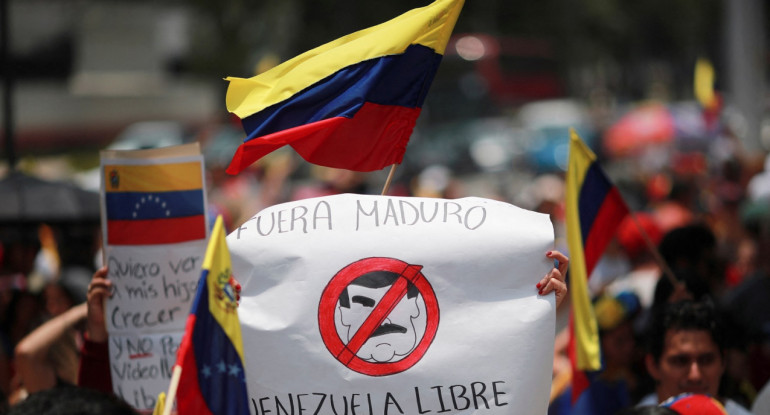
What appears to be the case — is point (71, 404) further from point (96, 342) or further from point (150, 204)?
point (150, 204)

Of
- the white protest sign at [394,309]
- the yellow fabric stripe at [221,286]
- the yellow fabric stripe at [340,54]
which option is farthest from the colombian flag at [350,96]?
the yellow fabric stripe at [221,286]

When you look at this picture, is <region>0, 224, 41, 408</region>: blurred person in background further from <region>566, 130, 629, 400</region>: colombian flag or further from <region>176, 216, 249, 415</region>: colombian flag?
<region>566, 130, 629, 400</region>: colombian flag

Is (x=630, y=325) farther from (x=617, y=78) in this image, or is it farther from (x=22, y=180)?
(x=617, y=78)

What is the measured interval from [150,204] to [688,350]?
2188 millimetres

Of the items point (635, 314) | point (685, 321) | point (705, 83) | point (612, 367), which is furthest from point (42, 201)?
point (705, 83)

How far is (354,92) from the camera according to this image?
181 inches

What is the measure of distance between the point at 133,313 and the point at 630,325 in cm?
246

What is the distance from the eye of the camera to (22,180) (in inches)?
370

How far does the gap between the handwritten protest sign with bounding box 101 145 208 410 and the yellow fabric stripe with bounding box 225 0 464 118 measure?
546 millimetres

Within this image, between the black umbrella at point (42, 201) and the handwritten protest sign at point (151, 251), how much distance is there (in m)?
4.20

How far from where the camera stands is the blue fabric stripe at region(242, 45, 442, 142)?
450cm

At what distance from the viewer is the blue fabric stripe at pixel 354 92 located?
4.50 m

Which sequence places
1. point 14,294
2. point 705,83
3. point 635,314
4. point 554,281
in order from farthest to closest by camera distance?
point 705,83 → point 14,294 → point 635,314 → point 554,281

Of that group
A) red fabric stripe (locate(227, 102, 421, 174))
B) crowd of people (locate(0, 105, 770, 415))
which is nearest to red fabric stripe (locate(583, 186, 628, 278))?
crowd of people (locate(0, 105, 770, 415))
